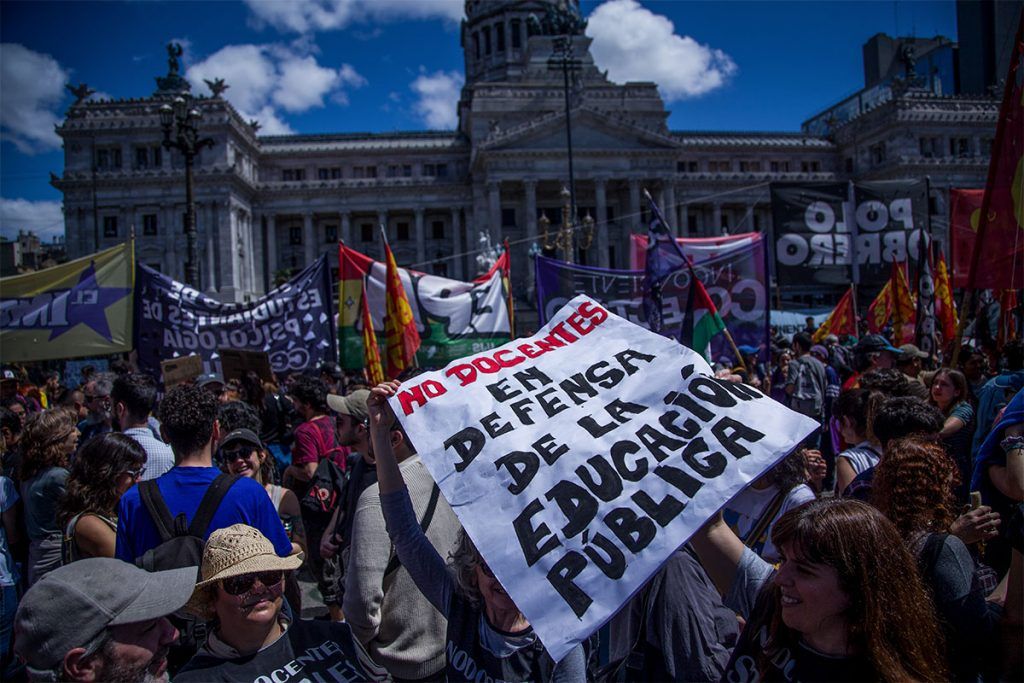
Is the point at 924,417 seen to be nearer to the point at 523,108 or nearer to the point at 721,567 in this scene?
the point at 721,567

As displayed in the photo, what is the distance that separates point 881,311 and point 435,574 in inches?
560

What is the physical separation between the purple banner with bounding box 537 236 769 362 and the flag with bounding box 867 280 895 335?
190 inches

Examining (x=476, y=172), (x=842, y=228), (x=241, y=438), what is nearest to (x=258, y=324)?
(x=241, y=438)

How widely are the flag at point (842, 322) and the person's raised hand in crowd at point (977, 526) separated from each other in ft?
43.4

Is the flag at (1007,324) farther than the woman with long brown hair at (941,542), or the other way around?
the flag at (1007,324)

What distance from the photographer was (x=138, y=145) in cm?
4881

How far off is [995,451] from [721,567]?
148cm

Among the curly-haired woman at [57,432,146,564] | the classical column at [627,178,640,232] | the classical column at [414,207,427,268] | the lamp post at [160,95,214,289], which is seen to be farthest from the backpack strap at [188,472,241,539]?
the classical column at [414,207,427,268]

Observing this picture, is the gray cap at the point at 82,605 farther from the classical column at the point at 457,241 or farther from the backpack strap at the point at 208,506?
the classical column at the point at 457,241

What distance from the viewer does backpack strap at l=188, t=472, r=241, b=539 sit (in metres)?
3.07

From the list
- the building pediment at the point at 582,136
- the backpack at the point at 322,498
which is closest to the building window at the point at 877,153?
the building pediment at the point at 582,136

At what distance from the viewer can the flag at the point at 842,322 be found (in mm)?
14828

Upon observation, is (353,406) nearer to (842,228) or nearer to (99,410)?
(99,410)

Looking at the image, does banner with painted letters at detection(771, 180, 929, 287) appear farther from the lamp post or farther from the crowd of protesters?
the lamp post
